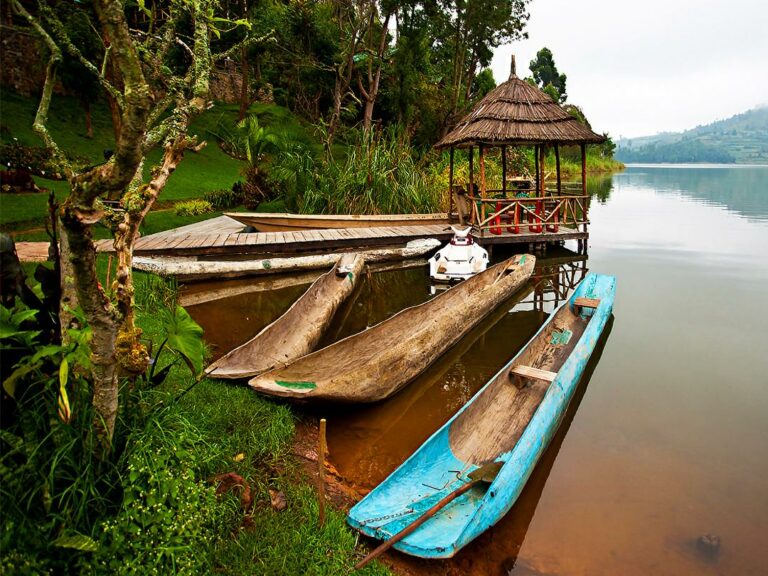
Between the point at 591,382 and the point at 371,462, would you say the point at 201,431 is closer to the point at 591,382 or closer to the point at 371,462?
the point at 371,462

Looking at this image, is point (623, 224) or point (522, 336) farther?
point (623, 224)

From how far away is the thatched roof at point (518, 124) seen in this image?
10219 mm

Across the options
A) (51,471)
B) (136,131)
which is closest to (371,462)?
(51,471)

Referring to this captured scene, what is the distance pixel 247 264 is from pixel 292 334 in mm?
3410

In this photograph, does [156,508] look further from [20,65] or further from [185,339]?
[20,65]

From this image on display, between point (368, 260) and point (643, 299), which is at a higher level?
point (368, 260)

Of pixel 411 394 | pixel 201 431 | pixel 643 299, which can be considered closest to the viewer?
pixel 201 431

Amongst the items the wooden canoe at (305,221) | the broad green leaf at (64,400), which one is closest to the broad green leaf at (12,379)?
the broad green leaf at (64,400)

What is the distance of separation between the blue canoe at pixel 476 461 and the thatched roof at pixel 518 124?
20.3 ft

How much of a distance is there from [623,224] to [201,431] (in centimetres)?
1679

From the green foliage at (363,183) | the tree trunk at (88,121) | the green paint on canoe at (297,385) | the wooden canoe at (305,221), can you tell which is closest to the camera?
the green paint on canoe at (297,385)

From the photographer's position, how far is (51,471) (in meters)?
2.05

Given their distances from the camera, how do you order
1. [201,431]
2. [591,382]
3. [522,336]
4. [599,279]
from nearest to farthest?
[201,431], [591,382], [522,336], [599,279]

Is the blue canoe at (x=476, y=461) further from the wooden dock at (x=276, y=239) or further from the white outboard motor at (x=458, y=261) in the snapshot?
the wooden dock at (x=276, y=239)
